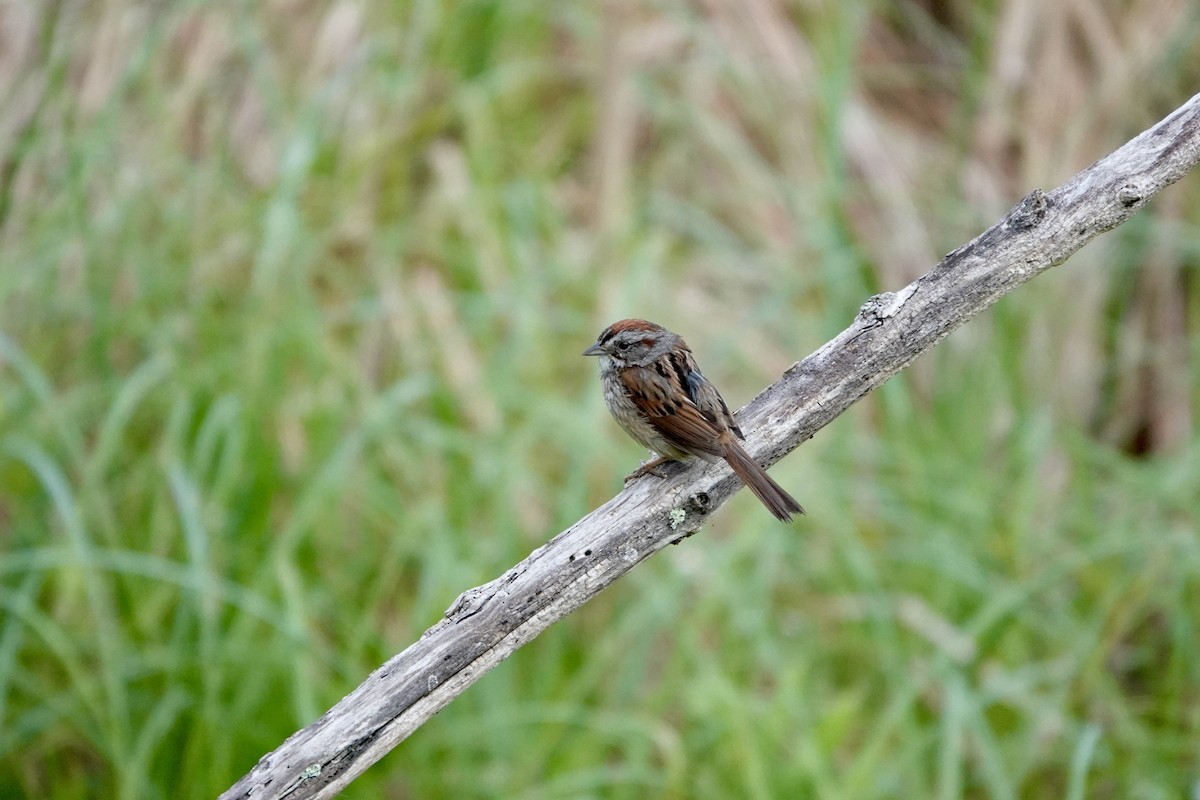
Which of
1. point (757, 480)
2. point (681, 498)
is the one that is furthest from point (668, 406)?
point (681, 498)

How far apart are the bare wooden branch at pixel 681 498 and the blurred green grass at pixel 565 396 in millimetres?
1239

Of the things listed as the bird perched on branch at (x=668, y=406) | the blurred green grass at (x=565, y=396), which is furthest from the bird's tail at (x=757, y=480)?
the blurred green grass at (x=565, y=396)

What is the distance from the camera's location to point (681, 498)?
2.07 meters

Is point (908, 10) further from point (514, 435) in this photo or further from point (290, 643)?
point (290, 643)

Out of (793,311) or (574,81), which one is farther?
(574,81)

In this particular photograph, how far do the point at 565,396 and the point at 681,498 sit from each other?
2.79m

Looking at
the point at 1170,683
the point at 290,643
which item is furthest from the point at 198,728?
the point at 1170,683

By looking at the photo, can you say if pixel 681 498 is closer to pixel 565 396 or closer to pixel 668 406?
pixel 668 406

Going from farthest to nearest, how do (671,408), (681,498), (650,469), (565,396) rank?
(565,396)
(671,408)
(650,469)
(681,498)

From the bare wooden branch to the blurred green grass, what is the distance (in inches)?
48.8

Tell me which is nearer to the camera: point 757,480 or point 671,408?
point 757,480

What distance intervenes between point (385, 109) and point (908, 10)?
2745 mm

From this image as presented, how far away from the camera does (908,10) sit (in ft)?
21.2

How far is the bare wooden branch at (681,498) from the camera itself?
1.93 meters
